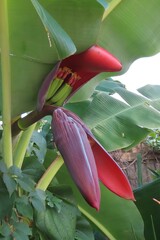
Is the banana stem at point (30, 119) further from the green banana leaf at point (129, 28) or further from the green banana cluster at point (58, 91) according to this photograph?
the green banana leaf at point (129, 28)

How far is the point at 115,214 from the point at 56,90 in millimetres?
414

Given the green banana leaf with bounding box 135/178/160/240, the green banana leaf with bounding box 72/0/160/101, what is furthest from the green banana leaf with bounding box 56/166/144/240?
the green banana leaf with bounding box 72/0/160/101

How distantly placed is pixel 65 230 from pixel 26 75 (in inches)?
10.8

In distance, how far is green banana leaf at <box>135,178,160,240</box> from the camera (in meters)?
0.93

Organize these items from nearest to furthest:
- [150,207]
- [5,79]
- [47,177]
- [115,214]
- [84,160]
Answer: [84,160] → [5,79] → [47,177] → [115,214] → [150,207]

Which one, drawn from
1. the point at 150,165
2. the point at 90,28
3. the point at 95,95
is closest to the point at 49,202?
the point at 90,28

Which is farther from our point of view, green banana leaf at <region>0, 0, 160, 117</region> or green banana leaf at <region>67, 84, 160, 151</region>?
green banana leaf at <region>67, 84, 160, 151</region>

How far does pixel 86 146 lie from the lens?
1.44 feet

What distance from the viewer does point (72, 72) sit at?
1.85ft

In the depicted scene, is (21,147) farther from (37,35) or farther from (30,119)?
(37,35)

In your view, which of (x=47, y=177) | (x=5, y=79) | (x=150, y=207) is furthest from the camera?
(x=150, y=207)

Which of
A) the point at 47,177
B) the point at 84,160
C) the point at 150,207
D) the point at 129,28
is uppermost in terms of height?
the point at 129,28

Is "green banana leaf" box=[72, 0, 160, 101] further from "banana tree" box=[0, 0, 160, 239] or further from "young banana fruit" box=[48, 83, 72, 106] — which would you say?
"young banana fruit" box=[48, 83, 72, 106]

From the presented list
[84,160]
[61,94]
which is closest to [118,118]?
[61,94]
